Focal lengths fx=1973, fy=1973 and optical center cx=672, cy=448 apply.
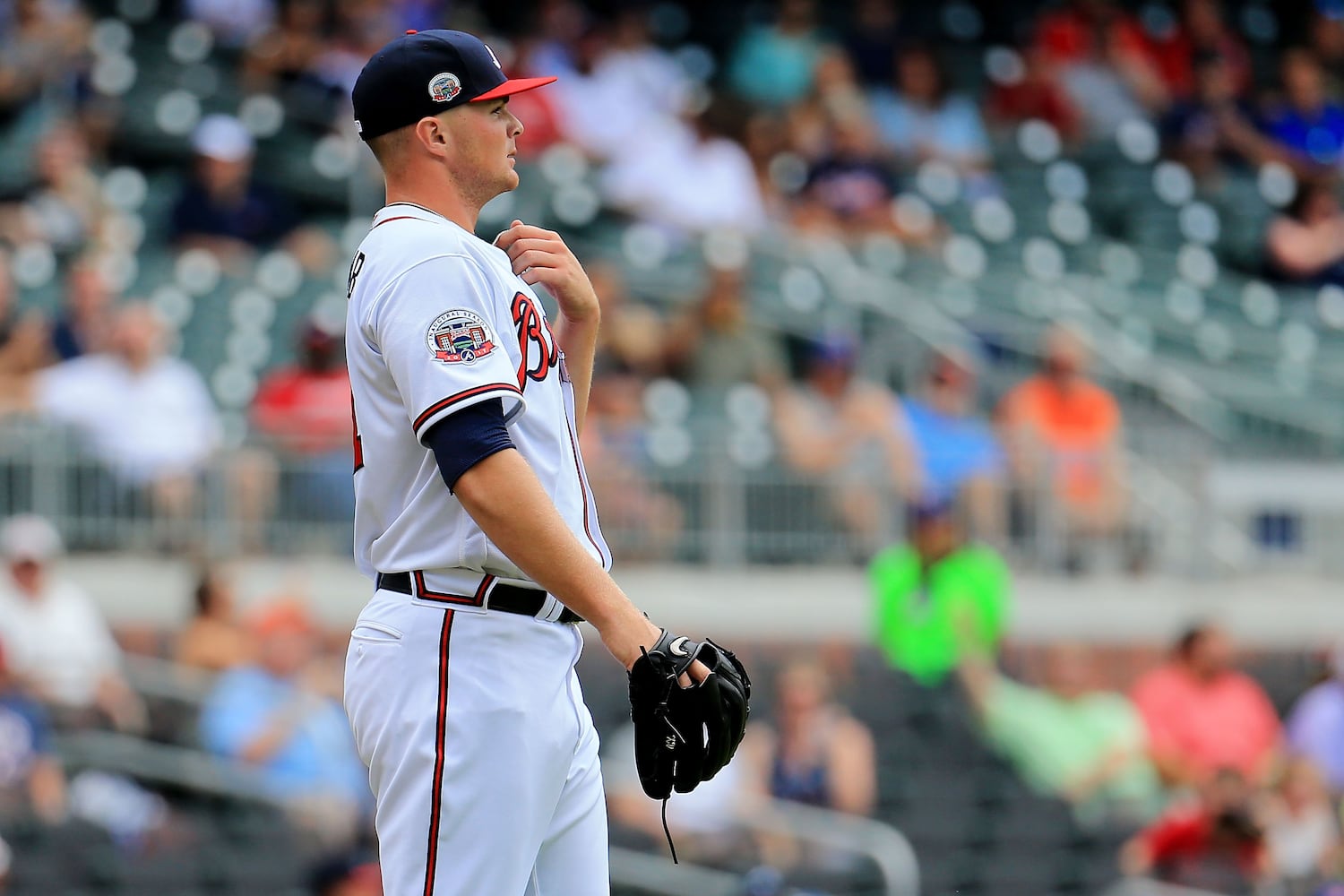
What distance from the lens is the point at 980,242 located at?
12180 mm

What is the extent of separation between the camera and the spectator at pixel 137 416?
8695mm

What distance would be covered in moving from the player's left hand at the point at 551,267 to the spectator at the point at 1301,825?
5660 mm

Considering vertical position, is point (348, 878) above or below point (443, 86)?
below

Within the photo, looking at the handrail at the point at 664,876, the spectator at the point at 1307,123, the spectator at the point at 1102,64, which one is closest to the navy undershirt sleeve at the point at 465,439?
the handrail at the point at 664,876

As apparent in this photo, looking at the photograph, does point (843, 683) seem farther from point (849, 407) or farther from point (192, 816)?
point (192, 816)

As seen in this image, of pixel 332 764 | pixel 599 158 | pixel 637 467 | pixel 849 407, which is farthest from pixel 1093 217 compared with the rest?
pixel 332 764

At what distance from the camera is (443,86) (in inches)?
115

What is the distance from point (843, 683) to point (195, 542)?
2.96 metres

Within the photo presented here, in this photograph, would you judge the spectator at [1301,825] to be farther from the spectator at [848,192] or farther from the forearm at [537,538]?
the forearm at [537,538]

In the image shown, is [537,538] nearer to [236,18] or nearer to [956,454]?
[956,454]

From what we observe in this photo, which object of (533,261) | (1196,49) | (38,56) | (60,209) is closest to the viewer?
(533,261)

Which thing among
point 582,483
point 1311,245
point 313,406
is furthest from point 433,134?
point 1311,245

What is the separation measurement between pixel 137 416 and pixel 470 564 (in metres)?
6.20

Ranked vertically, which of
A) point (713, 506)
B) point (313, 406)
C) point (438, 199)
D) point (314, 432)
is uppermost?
point (438, 199)
